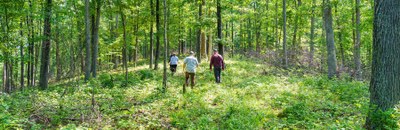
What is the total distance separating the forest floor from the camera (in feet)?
23.4

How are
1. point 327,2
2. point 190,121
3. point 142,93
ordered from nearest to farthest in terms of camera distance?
1. point 190,121
2. point 142,93
3. point 327,2

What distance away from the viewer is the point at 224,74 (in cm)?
1623

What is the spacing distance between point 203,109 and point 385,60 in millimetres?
5083

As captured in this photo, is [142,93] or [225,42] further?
[225,42]

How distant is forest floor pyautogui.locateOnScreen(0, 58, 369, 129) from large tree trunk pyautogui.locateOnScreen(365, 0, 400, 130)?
390 mm

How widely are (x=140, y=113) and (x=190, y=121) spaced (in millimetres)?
1762

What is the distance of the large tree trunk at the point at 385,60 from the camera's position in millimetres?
5445

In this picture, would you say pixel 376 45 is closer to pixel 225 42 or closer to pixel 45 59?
pixel 225 42

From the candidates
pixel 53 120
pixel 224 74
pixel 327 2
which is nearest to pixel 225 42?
pixel 224 74

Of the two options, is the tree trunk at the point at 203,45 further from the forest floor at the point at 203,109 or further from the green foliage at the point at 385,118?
the green foliage at the point at 385,118

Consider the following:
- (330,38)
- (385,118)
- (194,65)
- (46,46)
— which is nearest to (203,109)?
(194,65)

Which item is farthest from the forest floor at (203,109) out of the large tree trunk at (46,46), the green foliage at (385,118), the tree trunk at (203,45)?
the tree trunk at (203,45)

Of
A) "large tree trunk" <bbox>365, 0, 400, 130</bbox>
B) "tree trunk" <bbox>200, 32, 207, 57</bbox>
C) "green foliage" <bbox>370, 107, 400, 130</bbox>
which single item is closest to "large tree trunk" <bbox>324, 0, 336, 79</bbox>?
"large tree trunk" <bbox>365, 0, 400, 130</bbox>

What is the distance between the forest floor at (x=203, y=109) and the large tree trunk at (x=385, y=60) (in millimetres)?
390
